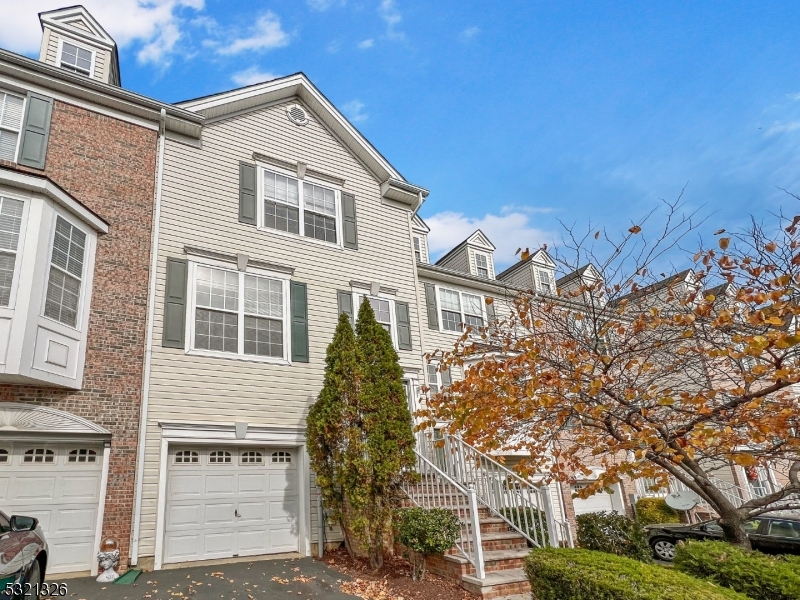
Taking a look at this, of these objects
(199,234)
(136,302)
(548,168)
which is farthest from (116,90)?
(548,168)

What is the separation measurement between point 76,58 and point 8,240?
5.06 meters

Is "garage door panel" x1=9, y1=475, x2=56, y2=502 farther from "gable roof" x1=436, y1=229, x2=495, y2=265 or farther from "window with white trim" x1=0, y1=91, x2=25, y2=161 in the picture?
"gable roof" x1=436, y1=229, x2=495, y2=265

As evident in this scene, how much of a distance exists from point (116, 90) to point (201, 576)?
901cm

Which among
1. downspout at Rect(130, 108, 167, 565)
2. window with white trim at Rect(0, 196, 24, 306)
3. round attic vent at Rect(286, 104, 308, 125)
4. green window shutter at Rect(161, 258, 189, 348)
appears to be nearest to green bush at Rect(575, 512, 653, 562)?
downspout at Rect(130, 108, 167, 565)

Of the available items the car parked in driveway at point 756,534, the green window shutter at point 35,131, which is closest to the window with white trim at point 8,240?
the green window shutter at point 35,131

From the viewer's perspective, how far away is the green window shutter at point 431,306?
15.8 meters

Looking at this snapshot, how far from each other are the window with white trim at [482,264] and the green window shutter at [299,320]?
984cm

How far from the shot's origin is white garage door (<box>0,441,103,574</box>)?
752 cm

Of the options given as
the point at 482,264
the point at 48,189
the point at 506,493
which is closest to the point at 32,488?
the point at 48,189

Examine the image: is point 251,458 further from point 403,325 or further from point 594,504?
point 594,504

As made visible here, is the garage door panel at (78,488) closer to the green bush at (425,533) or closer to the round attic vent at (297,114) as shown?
the green bush at (425,533)

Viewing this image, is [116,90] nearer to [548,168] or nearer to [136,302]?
[136,302]

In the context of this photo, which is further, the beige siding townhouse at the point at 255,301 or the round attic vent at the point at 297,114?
the round attic vent at the point at 297,114

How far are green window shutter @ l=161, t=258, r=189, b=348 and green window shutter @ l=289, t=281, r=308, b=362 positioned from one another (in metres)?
2.15
